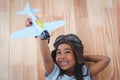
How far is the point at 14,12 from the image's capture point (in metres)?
1.41

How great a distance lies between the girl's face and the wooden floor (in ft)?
0.64

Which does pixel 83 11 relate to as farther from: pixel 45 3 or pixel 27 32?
pixel 27 32

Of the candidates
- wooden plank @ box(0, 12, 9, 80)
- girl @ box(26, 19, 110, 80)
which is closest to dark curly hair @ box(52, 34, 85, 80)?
girl @ box(26, 19, 110, 80)

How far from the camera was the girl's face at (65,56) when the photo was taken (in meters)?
1.17

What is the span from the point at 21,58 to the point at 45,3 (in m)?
0.36

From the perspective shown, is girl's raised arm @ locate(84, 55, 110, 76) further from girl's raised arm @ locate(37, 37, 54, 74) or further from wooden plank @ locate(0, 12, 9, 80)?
wooden plank @ locate(0, 12, 9, 80)

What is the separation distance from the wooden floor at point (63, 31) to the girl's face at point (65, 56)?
0.64 feet

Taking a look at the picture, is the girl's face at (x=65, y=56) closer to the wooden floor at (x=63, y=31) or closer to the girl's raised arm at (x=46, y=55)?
the girl's raised arm at (x=46, y=55)

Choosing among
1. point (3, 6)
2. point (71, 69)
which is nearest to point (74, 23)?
point (71, 69)

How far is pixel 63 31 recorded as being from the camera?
1405mm

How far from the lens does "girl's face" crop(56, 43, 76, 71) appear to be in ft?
3.84

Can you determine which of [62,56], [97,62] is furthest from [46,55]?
[97,62]

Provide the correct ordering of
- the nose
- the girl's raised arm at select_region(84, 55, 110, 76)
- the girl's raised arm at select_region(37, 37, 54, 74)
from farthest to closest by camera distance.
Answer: the girl's raised arm at select_region(84, 55, 110, 76) < the nose < the girl's raised arm at select_region(37, 37, 54, 74)

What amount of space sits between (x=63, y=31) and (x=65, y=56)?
27cm
